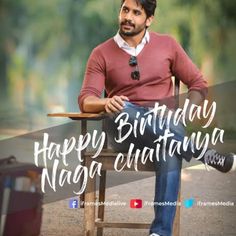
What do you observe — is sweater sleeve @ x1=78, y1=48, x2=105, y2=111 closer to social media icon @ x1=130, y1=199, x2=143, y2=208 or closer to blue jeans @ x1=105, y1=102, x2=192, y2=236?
blue jeans @ x1=105, y1=102, x2=192, y2=236

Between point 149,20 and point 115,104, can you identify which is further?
point 149,20

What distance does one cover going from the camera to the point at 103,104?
382 cm

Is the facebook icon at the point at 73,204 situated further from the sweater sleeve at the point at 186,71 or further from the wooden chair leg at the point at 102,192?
the sweater sleeve at the point at 186,71

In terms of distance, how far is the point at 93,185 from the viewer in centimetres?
388

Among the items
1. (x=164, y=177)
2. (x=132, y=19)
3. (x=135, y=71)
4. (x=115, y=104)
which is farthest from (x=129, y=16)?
(x=164, y=177)

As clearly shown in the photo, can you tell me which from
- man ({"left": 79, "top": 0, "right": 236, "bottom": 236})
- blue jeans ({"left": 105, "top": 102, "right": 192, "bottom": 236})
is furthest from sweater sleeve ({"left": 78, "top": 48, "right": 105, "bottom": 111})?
blue jeans ({"left": 105, "top": 102, "right": 192, "bottom": 236})

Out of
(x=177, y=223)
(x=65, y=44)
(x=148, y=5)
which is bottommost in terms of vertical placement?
(x=177, y=223)

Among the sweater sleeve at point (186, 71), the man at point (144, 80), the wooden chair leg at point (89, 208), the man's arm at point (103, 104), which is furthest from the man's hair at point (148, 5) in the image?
the wooden chair leg at point (89, 208)

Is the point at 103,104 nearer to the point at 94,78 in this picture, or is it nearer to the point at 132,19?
the point at 94,78

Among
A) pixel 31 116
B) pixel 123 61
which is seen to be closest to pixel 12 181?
pixel 31 116

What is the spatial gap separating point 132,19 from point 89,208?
2.05 ft

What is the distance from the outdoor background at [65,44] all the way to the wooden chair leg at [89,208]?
0.23 m

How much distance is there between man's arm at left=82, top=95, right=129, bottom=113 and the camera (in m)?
3.79

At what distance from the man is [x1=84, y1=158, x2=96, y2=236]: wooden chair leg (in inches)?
5.8
